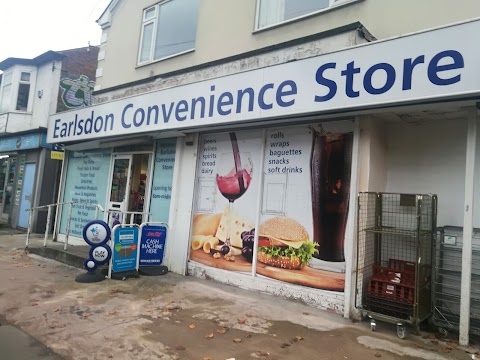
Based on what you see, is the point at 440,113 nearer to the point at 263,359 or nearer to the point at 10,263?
the point at 263,359

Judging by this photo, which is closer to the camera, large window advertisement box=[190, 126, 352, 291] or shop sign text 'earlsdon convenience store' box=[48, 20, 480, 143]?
shop sign text 'earlsdon convenience store' box=[48, 20, 480, 143]

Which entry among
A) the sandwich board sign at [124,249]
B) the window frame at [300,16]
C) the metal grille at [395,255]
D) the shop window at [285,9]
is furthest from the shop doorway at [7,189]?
the metal grille at [395,255]

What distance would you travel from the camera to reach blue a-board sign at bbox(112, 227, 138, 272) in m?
6.65

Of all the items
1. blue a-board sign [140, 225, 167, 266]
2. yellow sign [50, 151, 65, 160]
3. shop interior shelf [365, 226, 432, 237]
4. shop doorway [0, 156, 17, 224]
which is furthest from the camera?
shop doorway [0, 156, 17, 224]

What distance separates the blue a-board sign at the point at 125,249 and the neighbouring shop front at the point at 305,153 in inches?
34.4

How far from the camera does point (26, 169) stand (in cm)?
1409

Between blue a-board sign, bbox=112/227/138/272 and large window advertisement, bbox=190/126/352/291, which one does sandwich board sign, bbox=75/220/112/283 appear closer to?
blue a-board sign, bbox=112/227/138/272

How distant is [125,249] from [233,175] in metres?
2.42

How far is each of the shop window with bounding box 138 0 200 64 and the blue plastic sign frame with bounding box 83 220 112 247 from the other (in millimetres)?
4416

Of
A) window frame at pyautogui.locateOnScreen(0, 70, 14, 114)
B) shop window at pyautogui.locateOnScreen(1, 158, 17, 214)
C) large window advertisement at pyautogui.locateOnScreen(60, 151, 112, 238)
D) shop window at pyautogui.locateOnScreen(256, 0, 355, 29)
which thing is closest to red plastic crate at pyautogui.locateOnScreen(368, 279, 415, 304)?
shop window at pyautogui.locateOnScreen(256, 0, 355, 29)

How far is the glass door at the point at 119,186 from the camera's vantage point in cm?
905

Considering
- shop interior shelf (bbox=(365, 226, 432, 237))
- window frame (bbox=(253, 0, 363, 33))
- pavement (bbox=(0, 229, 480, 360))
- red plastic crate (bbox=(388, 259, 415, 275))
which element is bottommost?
pavement (bbox=(0, 229, 480, 360))

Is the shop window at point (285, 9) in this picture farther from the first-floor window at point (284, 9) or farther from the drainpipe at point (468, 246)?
the drainpipe at point (468, 246)

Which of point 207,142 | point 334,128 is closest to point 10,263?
point 207,142
